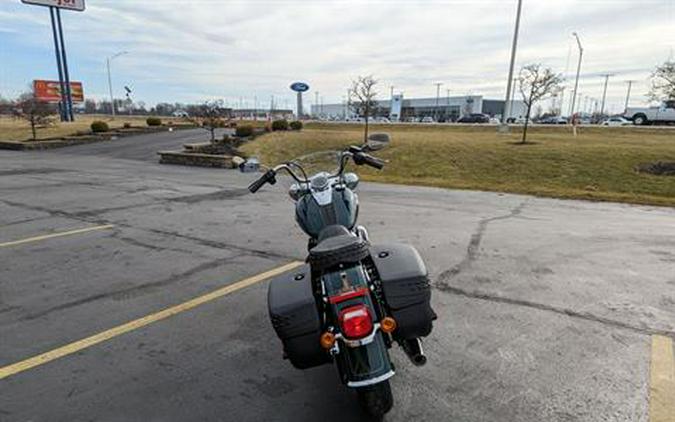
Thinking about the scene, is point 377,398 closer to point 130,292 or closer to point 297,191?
point 297,191

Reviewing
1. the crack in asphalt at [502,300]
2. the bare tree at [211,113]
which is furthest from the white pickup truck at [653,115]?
the crack in asphalt at [502,300]

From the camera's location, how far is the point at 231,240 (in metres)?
6.41

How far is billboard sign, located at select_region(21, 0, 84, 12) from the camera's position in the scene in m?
38.4

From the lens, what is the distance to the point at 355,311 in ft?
7.23

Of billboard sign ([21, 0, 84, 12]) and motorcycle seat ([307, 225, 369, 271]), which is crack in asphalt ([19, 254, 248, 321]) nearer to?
motorcycle seat ([307, 225, 369, 271])

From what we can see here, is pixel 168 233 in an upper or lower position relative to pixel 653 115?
lower

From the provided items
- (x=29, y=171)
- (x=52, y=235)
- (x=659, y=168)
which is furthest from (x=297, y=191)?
(x=29, y=171)

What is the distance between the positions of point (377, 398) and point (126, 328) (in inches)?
98.1

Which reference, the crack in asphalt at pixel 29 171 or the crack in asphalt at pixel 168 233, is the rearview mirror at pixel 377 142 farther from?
the crack in asphalt at pixel 29 171

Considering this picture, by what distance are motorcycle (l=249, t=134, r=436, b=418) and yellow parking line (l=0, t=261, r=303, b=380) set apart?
2030 millimetres

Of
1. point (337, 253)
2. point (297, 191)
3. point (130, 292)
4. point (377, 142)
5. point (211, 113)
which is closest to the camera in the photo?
point (337, 253)

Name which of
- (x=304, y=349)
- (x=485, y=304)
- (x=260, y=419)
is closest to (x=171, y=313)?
(x=260, y=419)

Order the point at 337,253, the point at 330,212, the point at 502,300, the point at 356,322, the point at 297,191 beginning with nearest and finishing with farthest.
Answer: the point at 356,322
the point at 337,253
the point at 330,212
the point at 297,191
the point at 502,300

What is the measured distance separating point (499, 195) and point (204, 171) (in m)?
10.0
